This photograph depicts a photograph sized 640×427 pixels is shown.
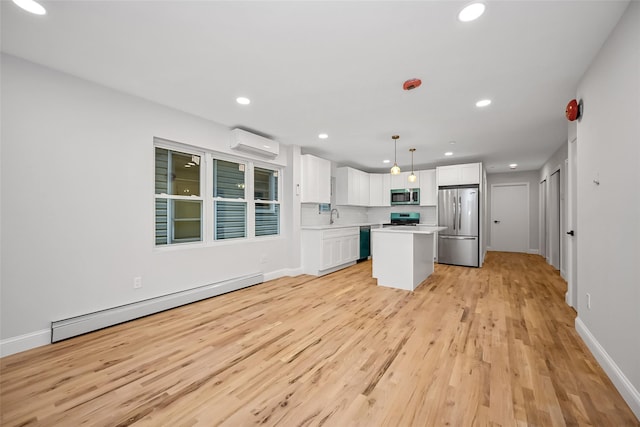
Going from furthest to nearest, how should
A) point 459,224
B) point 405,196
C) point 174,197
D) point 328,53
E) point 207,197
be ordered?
point 405,196
point 459,224
point 207,197
point 174,197
point 328,53

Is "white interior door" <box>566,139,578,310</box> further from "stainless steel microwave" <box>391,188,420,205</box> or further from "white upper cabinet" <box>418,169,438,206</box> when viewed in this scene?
"stainless steel microwave" <box>391,188,420,205</box>

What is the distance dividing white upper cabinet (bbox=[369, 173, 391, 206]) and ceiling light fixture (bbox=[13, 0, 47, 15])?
261 inches

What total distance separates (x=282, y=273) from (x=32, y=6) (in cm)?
423

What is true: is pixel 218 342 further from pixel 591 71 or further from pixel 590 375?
pixel 591 71

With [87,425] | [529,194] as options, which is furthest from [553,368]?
[529,194]

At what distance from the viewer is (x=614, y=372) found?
1.80 metres

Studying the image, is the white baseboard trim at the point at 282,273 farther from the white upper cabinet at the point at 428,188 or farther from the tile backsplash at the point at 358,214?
the white upper cabinet at the point at 428,188

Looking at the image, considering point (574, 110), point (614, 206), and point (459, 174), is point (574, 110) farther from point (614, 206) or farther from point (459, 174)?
point (459, 174)

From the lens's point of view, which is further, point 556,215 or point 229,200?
point 556,215

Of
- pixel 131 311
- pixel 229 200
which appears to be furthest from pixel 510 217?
pixel 131 311

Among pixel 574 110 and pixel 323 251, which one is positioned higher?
pixel 574 110

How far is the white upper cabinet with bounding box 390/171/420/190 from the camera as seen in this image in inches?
277

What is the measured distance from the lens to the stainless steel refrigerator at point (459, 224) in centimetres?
586

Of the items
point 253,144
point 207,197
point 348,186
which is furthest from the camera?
point 348,186
